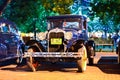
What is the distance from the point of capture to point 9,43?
19.0 metres

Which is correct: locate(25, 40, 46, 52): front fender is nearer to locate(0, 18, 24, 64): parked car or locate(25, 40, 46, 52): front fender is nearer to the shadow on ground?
locate(0, 18, 24, 64): parked car

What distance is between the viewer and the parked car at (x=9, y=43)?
18.4 m

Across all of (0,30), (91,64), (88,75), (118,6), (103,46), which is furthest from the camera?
(103,46)

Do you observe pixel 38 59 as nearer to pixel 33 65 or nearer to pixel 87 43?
pixel 33 65

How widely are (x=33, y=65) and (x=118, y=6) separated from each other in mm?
12743

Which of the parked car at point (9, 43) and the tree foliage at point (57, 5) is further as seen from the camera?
the tree foliage at point (57, 5)

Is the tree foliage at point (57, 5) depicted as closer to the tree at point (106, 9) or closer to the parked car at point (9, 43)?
the tree at point (106, 9)

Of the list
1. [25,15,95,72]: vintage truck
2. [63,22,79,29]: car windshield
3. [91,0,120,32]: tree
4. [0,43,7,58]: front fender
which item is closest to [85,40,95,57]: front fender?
[25,15,95,72]: vintage truck

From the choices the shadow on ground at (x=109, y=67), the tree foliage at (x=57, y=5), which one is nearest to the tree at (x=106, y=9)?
the tree foliage at (x=57, y=5)

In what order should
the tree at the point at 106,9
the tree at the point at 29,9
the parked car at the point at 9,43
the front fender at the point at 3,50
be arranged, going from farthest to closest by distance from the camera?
the tree at the point at 106,9 → the tree at the point at 29,9 → the parked car at the point at 9,43 → the front fender at the point at 3,50

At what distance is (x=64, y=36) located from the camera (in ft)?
55.4

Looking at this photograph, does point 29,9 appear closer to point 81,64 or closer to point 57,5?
point 57,5

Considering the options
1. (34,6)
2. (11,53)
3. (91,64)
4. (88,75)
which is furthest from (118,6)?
(88,75)

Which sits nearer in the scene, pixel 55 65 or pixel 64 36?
pixel 64 36
